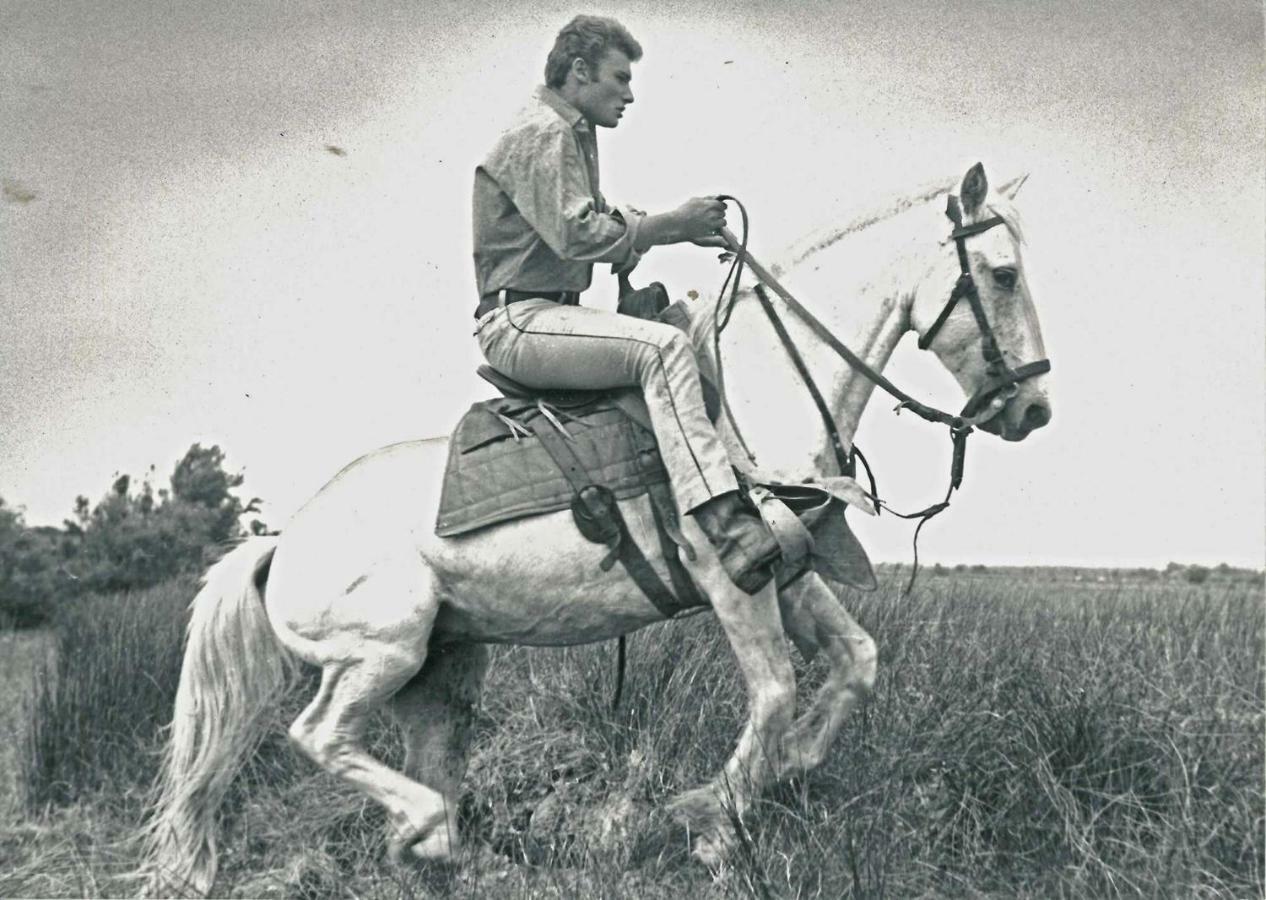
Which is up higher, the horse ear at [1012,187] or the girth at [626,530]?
the horse ear at [1012,187]

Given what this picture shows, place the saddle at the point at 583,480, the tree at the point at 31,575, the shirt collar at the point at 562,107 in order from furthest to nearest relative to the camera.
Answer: the tree at the point at 31,575 → the shirt collar at the point at 562,107 → the saddle at the point at 583,480

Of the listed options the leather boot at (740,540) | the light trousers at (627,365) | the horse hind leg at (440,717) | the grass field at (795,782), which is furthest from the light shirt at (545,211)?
the grass field at (795,782)

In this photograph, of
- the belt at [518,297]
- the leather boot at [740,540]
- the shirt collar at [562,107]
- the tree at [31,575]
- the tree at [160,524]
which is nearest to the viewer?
the leather boot at [740,540]

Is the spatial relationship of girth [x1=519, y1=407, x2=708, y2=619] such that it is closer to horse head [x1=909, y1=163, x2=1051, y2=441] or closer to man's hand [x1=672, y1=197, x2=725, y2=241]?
man's hand [x1=672, y1=197, x2=725, y2=241]

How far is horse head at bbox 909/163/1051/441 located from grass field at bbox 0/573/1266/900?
1.32 m

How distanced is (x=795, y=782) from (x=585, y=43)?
252cm

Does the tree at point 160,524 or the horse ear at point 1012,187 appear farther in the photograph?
the tree at point 160,524

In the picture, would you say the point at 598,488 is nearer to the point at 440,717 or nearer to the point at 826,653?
the point at 826,653

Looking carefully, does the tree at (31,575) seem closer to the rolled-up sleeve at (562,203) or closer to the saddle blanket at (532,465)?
the saddle blanket at (532,465)

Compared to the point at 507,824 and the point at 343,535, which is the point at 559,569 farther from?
the point at 507,824

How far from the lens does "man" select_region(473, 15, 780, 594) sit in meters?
4.25

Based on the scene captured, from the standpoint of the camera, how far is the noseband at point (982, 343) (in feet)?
14.3

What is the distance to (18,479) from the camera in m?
6.23

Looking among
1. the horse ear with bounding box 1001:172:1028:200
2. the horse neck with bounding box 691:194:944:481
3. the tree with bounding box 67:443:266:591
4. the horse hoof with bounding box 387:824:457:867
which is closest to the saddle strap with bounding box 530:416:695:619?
the horse neck with bounding box 691:194:944:481
